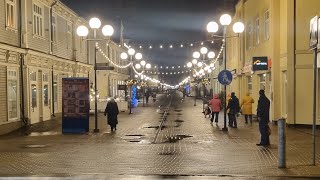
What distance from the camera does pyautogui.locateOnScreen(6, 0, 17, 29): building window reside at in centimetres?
2252

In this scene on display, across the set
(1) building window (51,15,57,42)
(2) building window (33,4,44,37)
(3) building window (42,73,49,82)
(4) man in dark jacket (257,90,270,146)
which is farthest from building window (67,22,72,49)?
(4) man in dark jacket (257,90,270,146)

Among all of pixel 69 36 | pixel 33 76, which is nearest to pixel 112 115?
pixel 33 76

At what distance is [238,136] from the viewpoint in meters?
19.8

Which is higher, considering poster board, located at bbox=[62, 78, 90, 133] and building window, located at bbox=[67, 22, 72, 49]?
building window, located at bbox=[67, 22, 72, 49]

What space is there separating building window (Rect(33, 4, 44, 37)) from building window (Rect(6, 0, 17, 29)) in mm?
3196

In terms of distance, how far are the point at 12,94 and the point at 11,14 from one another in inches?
141

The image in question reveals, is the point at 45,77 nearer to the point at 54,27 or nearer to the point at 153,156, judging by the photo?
the point at 54,27

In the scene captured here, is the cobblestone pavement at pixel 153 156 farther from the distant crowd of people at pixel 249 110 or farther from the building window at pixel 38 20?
the building window at pixel 38 20

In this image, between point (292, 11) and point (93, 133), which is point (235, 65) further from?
point (93, 133)

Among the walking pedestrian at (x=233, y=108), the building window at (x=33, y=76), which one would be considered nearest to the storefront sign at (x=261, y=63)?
the walking pedestrian at (x=233, y=108)

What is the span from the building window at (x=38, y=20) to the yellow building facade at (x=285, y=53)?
11965 mm

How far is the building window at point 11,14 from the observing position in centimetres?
2252

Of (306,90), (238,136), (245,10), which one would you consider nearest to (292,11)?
(306,90)

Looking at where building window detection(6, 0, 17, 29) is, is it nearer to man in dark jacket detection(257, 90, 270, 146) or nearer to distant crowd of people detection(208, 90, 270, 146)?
distant crowd of people detection(208, 90, 270, 146)
